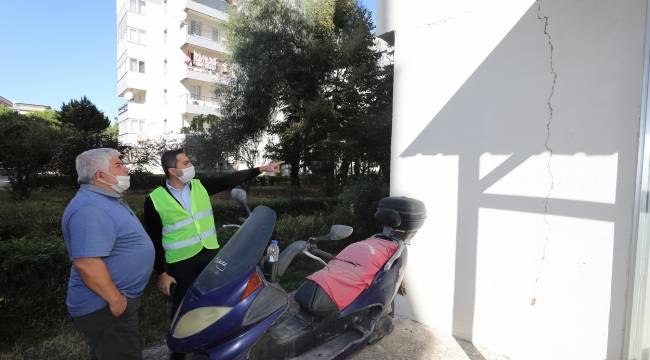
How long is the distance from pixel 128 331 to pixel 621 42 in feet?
11.9

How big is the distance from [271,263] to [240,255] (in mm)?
318

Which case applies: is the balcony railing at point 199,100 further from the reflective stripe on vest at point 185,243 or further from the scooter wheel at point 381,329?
the scooter wheel at point 381,329

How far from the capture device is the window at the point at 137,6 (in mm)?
28448

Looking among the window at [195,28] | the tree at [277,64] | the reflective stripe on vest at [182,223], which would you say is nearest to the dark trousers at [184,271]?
the reflective stripe on vest at [182,223]

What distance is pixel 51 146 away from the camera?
9.80 m

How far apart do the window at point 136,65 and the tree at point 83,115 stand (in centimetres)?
642

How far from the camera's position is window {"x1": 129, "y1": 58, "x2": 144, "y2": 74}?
95.6ft

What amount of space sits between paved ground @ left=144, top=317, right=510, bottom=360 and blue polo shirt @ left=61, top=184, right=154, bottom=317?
1.48m

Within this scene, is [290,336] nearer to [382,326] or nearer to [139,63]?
[382,326]

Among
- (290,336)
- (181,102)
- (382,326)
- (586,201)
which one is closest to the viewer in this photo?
(290,336)

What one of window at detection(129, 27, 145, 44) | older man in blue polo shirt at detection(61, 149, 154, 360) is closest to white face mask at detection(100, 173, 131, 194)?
older man in blue polo shirt at detection(61, 149, 154, 360)

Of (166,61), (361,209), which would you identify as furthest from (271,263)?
(166,61)

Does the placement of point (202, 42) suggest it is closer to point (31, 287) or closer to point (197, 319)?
point (31, 287)

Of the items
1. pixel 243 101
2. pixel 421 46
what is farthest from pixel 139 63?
pixel 421 46
